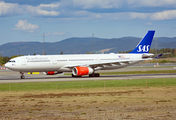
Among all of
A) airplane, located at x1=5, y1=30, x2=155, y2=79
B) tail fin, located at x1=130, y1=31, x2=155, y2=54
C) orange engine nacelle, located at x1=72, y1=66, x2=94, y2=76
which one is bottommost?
orange engine nacelle, located at x1=72, y1=66, x2=94, y2=76

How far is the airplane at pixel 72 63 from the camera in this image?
54.6 meters

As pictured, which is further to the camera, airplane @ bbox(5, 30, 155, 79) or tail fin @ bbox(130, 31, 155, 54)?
tail fin @ bbox(130, 31, 155, 54)

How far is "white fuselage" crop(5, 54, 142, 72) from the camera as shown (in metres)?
54.4

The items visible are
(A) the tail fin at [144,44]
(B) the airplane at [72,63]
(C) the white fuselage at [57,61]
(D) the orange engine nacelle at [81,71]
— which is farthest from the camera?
(A) the tail fin at [144,44]

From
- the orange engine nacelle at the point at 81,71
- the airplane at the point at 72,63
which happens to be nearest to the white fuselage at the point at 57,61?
the airplane at the point at 72,63

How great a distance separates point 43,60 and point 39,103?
29.2 m

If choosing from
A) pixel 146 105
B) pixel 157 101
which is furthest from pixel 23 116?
pixel 157 101

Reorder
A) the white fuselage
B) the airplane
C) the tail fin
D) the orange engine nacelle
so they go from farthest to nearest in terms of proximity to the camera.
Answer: the tail fin
the orange engine nacelle
the airplane
the white fuselage

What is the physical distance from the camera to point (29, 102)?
1095 inches

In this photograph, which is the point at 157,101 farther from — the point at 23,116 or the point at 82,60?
the point at 82,60

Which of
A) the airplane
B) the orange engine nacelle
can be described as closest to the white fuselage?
the airplane

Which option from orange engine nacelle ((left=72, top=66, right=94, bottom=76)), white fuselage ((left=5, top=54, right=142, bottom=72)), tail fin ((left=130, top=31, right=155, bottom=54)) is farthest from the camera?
tail fin ((left=130, top=31, right=155, bottom=54))

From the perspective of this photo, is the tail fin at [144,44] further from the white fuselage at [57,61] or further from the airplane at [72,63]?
the white fuselage at [57,61]

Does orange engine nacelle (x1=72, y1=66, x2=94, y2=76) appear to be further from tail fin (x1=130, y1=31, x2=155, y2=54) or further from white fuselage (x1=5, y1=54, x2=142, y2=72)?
tail fin (x1=130, y1=31, x2=155, y2=54)
